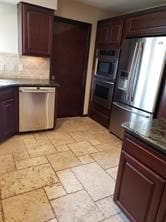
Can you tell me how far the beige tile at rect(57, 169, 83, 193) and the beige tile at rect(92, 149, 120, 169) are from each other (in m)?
0.52

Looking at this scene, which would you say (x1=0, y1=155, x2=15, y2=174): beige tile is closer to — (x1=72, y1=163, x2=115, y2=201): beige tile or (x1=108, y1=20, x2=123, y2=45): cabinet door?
(x1=72, y1=163, x2=115, y2=201): beige tile

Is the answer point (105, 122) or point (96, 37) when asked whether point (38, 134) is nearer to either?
point (105, 122)

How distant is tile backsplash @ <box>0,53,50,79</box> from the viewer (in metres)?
3.31

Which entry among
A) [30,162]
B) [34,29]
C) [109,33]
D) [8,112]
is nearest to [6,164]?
[30,162]

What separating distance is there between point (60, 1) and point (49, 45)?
97cm

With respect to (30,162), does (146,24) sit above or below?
above

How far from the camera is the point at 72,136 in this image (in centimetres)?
337

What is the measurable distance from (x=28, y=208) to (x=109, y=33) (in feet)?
10.8

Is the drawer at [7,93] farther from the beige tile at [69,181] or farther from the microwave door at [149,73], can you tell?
the microwave door at [149,73]

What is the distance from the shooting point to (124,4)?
11.2 feet

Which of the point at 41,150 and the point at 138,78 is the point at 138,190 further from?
the point at 138,78

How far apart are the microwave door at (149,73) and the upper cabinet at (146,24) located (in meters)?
0.14

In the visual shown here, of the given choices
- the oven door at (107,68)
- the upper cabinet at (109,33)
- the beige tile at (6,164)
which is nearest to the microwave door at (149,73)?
the oven door at (107,68)

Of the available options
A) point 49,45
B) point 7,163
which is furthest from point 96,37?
point 7,163
